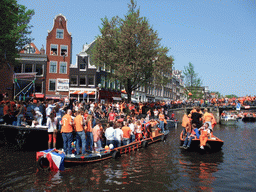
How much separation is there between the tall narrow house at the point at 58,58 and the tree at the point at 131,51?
31.2ft

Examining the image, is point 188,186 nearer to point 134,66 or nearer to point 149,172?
point 149,172

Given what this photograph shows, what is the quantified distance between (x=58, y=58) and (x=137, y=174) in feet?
111

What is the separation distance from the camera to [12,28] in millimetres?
21578

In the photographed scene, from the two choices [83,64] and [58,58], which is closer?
[58,58]

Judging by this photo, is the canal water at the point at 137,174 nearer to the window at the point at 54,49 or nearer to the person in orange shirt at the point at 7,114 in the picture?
the person in orange shirt at the point at 7,114

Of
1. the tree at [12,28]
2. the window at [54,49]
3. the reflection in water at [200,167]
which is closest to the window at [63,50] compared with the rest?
the window at [54,49]

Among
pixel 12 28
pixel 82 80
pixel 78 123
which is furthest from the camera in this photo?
pixel 82 80

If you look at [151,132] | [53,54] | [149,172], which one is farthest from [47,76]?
[149,172]

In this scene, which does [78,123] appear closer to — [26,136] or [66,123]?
[66,123]

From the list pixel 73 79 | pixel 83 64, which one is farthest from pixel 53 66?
pixel 83 64

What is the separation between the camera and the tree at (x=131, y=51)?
30.3 meters

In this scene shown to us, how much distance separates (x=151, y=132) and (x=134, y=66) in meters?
12.6

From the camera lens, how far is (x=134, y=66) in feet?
99.8

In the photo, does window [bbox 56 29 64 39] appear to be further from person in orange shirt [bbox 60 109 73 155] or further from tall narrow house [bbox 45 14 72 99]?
person in orange shirt [bbox 60 109 73 155]
